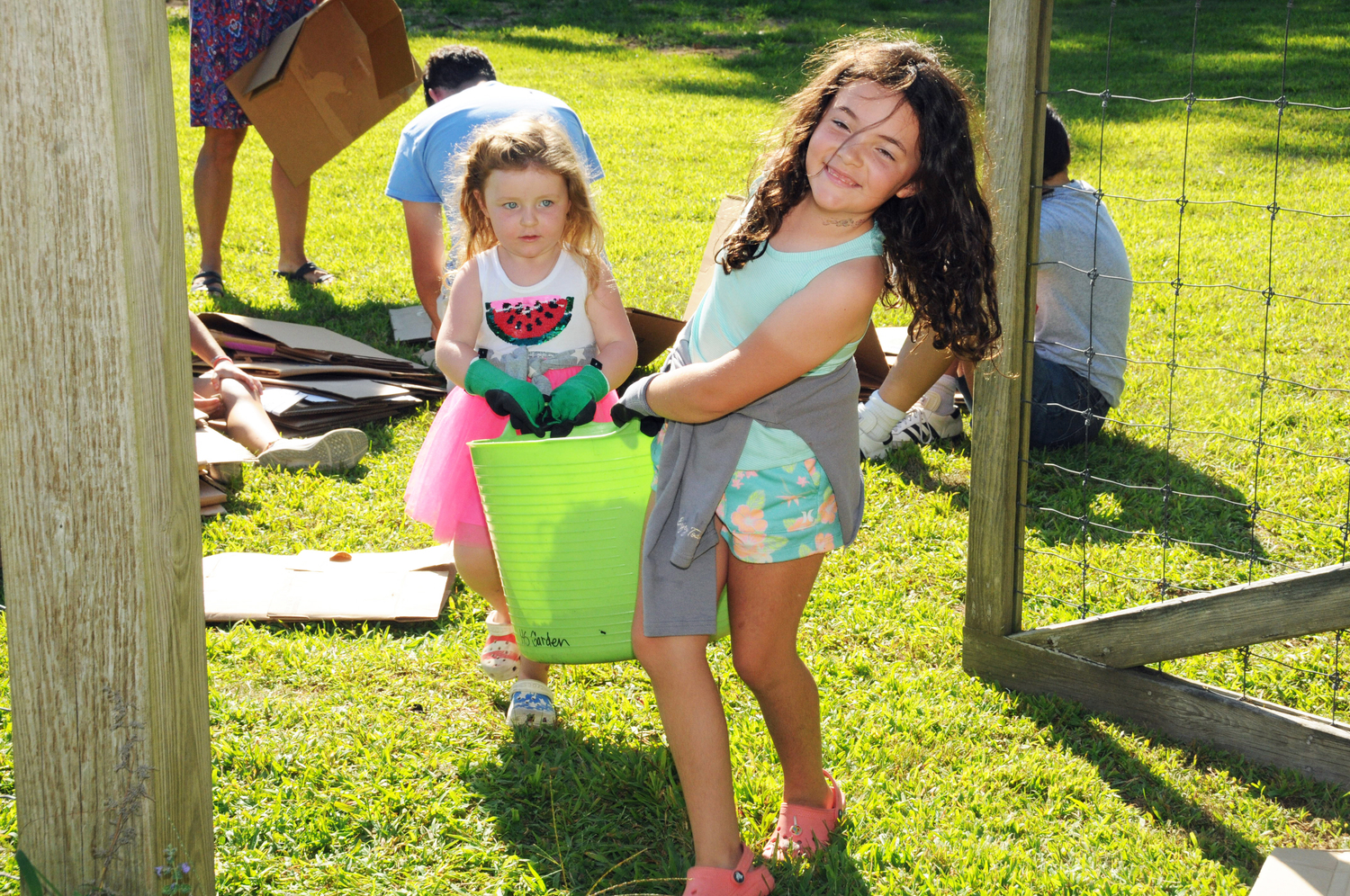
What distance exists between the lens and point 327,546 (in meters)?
3.75

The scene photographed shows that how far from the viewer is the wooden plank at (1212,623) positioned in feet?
7.98

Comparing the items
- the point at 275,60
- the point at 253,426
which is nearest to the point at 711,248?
the point at 253,426

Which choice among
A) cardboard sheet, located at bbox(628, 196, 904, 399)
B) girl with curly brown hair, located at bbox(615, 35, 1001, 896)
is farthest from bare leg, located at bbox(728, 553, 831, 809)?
cardboard sheet, located at bbox(628, 196, 904, 399)

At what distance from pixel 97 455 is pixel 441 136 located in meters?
3.08

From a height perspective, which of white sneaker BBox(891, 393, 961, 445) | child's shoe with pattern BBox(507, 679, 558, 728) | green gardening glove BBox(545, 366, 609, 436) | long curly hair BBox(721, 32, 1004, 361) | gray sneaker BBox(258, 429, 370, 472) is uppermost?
long curly hair BBox(721, 32, 1004, 361)

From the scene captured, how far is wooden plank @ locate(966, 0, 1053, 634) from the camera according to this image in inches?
104

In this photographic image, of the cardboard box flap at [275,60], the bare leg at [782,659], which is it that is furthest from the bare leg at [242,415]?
the bare leg at [782,659]

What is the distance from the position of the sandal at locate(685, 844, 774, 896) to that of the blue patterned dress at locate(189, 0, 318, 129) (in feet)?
15.9

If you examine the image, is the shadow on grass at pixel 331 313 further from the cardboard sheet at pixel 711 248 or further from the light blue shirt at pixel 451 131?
the cardboard sheet at pixel 711 248

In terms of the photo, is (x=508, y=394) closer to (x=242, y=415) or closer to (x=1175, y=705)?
(x=1175, y=705)

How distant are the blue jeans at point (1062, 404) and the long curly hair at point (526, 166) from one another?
208cm

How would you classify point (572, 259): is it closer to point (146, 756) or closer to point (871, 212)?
point (871, 212)

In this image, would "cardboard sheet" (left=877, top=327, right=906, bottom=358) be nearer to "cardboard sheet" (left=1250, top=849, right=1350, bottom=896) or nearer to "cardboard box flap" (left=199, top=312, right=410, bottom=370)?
"cardboard box flap" (left=199, top=312, right=410, bottom=370)

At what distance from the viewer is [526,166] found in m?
2.68
